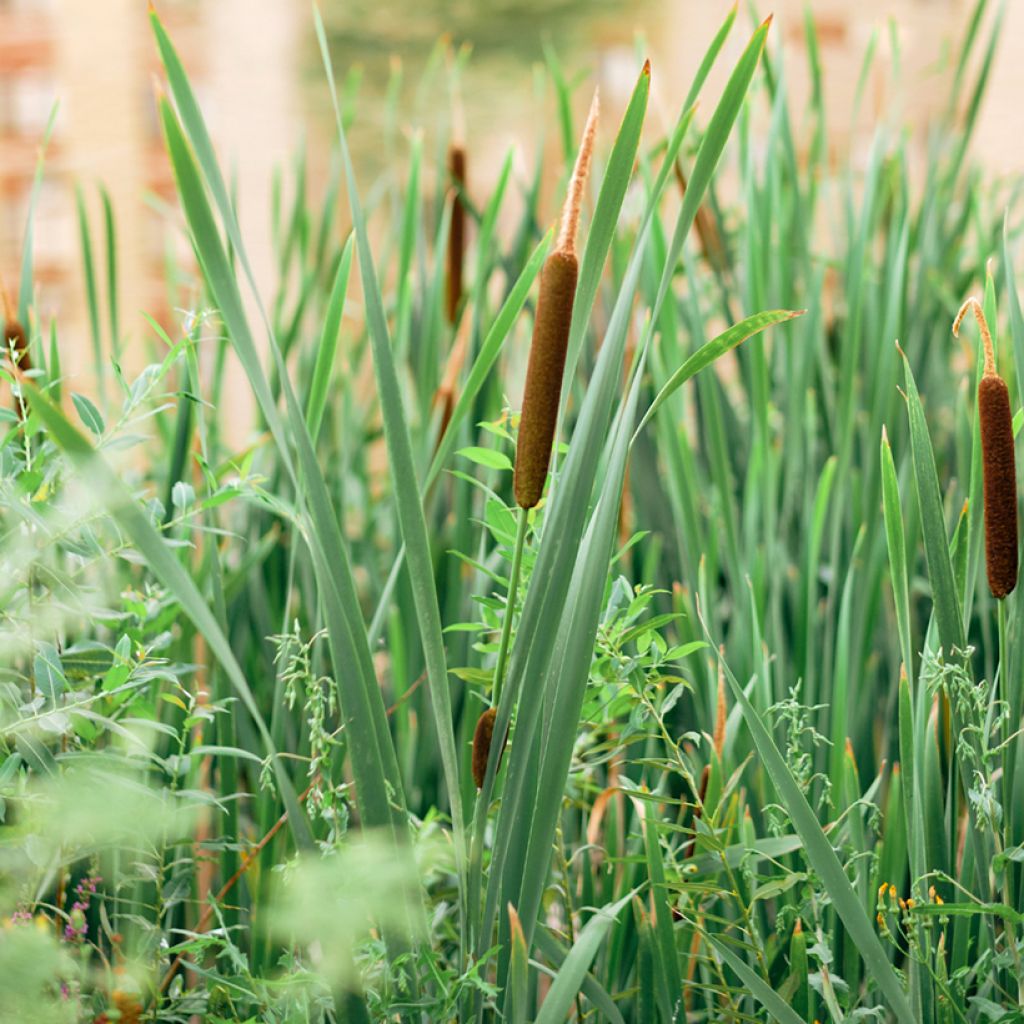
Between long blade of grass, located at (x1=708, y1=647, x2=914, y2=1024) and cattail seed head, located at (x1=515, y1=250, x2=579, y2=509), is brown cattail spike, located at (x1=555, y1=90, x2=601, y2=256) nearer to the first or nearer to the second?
cattail seed head, located at (x1=515, y1=250, x2=579, y2=509)

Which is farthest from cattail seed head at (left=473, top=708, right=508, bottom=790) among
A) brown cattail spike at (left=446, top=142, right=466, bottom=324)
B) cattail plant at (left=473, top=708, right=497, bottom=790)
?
brown cattail spike at (left=446, top=142, right=466, bottom=324)

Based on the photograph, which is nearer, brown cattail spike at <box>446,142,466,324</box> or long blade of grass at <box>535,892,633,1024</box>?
long blade of grass at <box>535,892,633,1024</box>

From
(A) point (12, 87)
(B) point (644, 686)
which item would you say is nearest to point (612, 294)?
(B) point (644, 686)

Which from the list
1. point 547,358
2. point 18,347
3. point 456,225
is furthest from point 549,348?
point 456,225

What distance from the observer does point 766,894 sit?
42cm

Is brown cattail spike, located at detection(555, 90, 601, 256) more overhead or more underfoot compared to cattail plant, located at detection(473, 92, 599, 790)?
more overhead

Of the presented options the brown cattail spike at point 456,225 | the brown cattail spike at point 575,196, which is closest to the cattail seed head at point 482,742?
the brown cattail spike at point 575,196

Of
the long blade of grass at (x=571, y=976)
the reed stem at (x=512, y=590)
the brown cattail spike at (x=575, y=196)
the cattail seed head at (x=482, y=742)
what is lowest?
the long blade of grass at (x=571, y=976)

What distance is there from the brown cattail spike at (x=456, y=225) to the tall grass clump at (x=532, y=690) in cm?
12

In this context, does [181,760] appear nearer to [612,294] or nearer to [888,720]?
[888,720]

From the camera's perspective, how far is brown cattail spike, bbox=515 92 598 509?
13.7 inches

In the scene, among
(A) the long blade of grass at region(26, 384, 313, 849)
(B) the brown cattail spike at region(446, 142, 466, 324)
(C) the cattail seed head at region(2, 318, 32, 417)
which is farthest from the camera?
(B) the brown cattail spike at region(446, 142, 466, 324)

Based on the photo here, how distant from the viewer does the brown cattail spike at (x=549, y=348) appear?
0.35 m

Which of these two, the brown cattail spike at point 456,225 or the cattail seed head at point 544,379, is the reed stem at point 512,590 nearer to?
the cattail seed head at point 544,379
